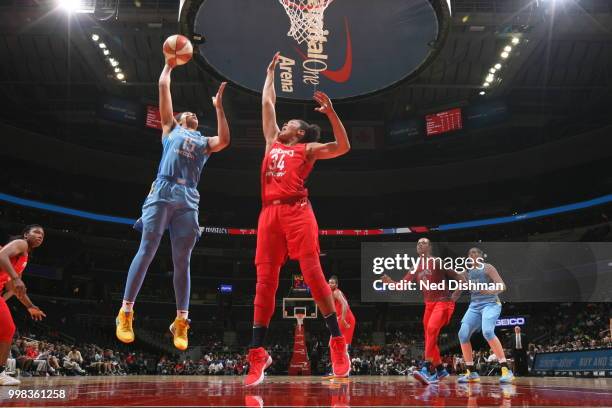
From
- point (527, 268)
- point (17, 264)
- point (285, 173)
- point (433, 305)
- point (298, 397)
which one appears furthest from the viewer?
point (527, 268)

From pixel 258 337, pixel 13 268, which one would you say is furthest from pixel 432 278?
pixel 13 268

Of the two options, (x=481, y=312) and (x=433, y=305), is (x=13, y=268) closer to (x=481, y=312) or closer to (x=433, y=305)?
(x=433, y=305)

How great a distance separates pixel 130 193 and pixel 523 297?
2261 centimetres

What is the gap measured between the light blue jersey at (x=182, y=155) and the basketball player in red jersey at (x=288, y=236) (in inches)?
32.7

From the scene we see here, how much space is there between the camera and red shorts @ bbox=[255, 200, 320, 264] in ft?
14.2

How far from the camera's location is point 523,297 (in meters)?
27.8

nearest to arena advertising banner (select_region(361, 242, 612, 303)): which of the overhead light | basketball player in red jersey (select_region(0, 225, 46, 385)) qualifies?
the overhead light

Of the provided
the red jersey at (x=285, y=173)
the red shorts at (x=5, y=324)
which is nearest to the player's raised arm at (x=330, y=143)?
the red jersey at (x=285, y=173)

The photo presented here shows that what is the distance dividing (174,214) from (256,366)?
5.31ft

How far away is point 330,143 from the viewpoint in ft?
14.9

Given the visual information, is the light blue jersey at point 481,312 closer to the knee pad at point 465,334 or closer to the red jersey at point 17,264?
the knee pad at point 465,334

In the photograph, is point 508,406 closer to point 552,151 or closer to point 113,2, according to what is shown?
point 113,2

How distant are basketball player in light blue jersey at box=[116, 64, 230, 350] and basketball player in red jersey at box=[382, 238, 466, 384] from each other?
2.87 metres

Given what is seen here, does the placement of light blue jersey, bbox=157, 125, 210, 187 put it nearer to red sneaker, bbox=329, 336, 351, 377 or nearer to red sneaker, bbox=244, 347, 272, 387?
red sneaker, bbox=244, 347, 272, 387
